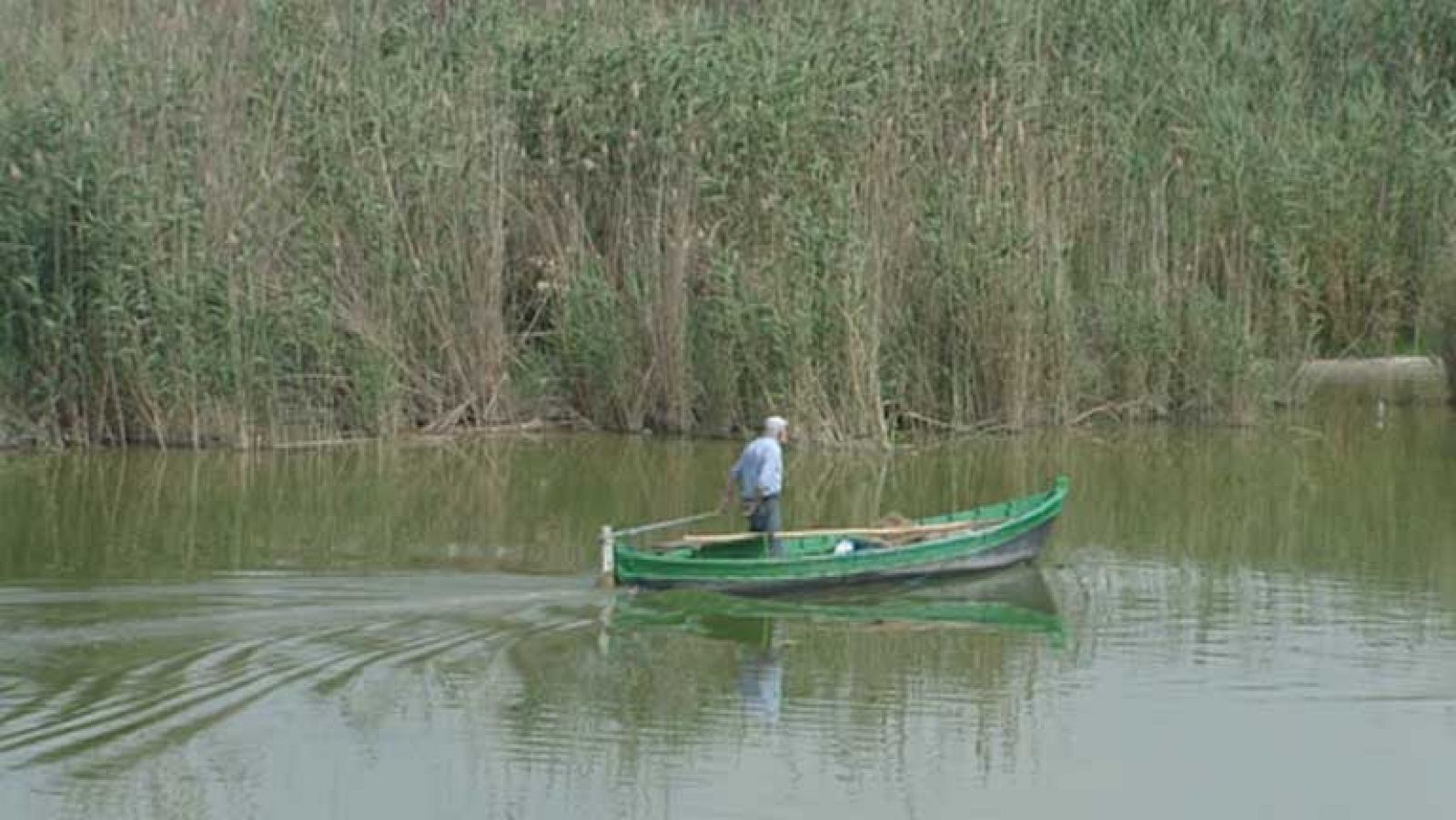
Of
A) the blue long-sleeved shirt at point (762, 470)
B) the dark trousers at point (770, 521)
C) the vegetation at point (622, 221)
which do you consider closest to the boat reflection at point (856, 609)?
the dark trousers at point (770, 521)

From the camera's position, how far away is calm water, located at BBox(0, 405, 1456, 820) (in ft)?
37.3

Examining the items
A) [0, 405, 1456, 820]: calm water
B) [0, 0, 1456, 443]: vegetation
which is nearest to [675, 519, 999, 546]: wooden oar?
[0, 405, 1456, 820]: calm water

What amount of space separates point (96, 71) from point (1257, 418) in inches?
372

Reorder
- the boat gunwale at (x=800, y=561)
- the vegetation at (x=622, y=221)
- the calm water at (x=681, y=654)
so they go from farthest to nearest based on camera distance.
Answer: the vegetation at (x=622, y=221) → the boat gunwale at (x=800, y=561) → the calm water at (x=681, y=654)

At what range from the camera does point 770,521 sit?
1598 cm

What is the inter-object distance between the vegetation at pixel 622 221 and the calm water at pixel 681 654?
1111 millimetres

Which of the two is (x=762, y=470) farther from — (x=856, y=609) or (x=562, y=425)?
(x=562, y=425)

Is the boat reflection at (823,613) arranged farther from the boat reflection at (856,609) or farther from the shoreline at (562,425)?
the shoreline at (562,425)

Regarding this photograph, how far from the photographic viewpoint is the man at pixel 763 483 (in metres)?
15.9

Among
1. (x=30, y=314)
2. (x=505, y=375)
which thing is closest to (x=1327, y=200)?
(x=505, y=375)

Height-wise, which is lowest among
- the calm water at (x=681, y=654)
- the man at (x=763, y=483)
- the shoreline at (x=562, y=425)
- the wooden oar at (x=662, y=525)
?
the calm water at (x=681, y=654)

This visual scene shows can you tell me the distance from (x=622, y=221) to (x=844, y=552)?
6.98 meters

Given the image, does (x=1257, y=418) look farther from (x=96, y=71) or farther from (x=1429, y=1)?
(x=96, y=71)

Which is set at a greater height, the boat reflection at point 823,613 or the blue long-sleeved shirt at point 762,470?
the blue long-sleeved shirt at point 762,470
